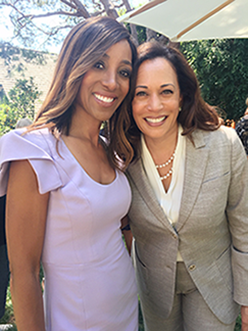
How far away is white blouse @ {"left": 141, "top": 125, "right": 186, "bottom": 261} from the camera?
6.46ft

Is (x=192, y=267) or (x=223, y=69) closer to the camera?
(x=192, y=267)

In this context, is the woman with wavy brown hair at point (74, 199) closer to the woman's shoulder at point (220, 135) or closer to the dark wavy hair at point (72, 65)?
the dark wavy hair at point (72, 65)

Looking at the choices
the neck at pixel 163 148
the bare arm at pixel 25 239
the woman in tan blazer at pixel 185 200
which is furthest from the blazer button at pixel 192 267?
the bare arm at pixel 25 239

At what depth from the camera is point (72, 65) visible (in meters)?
1.63

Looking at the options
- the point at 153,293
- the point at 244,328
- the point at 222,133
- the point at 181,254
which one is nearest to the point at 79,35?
the point at 222,133

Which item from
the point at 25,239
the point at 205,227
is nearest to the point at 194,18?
the point at 205,227

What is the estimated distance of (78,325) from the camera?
60.5 inches

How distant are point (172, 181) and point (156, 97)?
1.94ft

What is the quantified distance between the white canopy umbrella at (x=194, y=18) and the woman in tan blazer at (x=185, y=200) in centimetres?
104

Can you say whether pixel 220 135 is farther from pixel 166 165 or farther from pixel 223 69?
pixel 223 69

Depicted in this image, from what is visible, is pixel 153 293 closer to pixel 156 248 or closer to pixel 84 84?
pixel 156 248

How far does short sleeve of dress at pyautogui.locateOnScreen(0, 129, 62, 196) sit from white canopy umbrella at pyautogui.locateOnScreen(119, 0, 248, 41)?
6.04 feet

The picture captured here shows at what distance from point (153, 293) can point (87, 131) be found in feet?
4.22

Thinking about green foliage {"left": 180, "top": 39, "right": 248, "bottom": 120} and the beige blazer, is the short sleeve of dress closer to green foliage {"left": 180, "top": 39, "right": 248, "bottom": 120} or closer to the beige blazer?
the beige blazer
